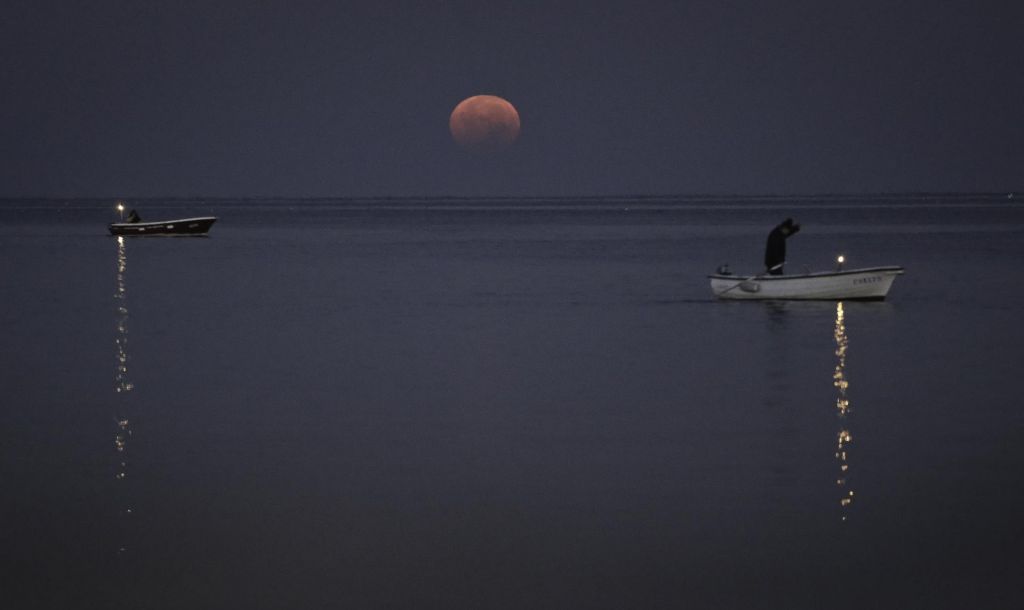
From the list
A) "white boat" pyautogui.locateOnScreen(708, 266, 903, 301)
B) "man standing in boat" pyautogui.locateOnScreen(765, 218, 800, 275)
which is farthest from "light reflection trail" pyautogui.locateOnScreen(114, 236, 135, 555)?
"man standing in boat" pyautogui.locateOnScreen(765, 218, 800, 275)

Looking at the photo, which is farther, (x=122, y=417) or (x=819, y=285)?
(x=819, y=285)

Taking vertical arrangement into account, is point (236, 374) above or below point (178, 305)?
below

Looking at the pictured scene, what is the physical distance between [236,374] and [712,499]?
11.4 meters

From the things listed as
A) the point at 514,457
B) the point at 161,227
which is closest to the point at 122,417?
the point at 514,457

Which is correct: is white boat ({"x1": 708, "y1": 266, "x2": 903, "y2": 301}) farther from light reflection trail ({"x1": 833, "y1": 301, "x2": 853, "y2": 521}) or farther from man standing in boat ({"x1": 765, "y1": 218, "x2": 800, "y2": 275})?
light reflection trail ({"x1": 833, "y1": 301, "x2": 853, "y2": 521})

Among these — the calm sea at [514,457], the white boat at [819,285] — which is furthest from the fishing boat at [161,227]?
the white boat at [819,285]

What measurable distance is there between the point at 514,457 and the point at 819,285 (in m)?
20.3

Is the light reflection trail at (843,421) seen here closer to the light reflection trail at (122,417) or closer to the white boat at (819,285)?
the white boat at (819,285)

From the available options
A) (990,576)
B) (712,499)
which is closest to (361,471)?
(712,499)

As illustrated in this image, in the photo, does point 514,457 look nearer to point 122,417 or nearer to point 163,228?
point 122,417

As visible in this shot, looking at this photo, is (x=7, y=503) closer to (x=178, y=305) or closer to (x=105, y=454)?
(x=105, y=454)

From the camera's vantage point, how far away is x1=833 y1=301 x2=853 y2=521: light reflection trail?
13625 mm

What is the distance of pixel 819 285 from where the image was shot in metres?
34.4

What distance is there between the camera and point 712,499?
531 inches
